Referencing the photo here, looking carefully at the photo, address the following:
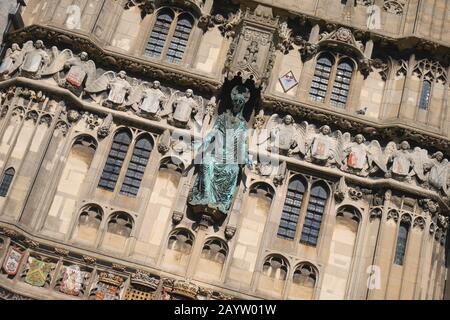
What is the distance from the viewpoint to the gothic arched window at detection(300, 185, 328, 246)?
63.8 ft

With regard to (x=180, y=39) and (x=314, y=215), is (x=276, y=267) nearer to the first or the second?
(x=314, y=215)

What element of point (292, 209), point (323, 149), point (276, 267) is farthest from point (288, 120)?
point (276, 267)

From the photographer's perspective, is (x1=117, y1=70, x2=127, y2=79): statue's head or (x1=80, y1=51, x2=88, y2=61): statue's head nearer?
(x1=80, y1=51, x2=88, y2=61): statue's head

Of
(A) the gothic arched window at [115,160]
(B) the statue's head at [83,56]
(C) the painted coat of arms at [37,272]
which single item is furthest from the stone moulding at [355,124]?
(C) the painted coat of arms at [37,272]

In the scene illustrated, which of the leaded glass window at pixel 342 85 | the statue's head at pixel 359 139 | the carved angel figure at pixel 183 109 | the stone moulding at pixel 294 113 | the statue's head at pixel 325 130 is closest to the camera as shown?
the stone moulding at pixel 294 113

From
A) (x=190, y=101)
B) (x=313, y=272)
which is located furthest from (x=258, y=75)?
(x=313, y=272)

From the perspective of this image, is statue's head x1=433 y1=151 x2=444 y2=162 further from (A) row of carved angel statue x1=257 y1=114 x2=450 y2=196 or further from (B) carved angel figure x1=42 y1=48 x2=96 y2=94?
(B) carved angel figure x1=42 y1=48 x2=96 y2=94

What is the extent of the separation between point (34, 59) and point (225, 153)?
6.04 metres

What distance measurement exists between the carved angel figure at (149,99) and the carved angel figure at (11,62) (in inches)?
132

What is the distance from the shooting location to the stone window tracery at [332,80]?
21406 mm

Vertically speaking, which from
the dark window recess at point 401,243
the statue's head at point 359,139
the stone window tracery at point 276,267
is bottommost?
the stone window tracery at point 276,267

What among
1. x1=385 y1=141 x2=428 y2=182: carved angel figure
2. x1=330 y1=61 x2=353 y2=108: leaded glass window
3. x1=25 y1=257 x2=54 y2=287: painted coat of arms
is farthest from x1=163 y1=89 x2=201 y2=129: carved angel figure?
x1=385 y1=141 x2=428 y2=182: carved angel figure

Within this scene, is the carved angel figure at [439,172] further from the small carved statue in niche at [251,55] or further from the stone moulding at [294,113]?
the small carved statue in niche at [251,55]

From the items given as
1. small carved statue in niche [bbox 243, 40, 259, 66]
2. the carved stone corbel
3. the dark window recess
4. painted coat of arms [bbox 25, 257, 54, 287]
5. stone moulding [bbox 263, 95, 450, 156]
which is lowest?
painted coat of arms [bbox 25, 257, 54, 287]
